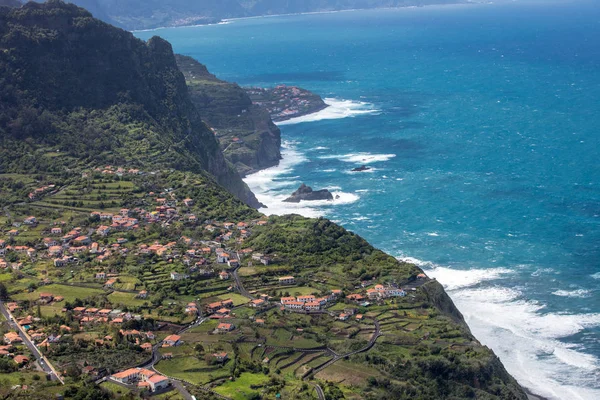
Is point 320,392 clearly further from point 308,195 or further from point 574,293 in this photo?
point 308,195

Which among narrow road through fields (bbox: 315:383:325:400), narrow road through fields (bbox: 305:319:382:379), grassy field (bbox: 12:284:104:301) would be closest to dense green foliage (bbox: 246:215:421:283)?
narrow road through fields (bbox: 305:319:382:379)

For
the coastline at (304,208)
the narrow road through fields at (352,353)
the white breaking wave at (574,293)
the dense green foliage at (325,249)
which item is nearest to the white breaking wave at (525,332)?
the coastline at (304,208)

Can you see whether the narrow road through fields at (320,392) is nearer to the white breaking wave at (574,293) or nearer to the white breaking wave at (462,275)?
the white breaking wave at (462,275)

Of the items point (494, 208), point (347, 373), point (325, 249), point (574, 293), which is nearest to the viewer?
point (347, 373)

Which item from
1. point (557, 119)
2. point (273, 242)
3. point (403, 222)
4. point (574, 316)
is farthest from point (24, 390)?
point (557, 119)

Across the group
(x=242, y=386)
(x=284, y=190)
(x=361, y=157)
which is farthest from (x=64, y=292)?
(x=361, y=157)

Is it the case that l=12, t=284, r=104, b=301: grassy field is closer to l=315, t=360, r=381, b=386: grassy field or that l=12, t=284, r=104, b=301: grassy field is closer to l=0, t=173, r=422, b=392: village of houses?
l=0, t=173, r=422, b=392: village of houses

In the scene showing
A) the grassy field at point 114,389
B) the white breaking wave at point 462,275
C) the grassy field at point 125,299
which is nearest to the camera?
the grassy field at point 114,389
